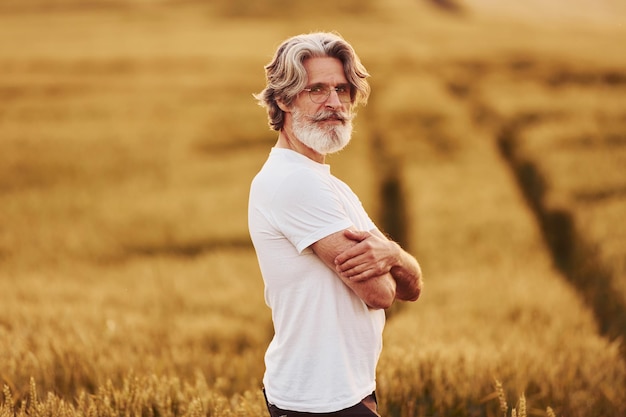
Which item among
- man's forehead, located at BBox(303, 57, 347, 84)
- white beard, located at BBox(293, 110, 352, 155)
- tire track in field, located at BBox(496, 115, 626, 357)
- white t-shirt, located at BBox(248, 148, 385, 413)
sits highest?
man's forehead, located at BBox(303, 57, 347, 84)

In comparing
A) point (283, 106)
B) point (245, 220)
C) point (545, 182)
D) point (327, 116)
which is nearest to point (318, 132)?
point (327, 116)

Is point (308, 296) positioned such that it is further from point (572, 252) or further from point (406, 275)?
point (572, 252)

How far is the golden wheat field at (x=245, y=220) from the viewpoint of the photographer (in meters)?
4.93

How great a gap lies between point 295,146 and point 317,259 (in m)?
0.51

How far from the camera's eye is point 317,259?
8.26ft

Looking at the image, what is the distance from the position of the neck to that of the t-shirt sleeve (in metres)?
0.30

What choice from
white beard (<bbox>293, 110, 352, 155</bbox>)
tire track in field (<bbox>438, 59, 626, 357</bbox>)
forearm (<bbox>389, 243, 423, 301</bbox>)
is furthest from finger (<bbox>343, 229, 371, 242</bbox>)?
tire track in field (<bbox>438, 59, 626, 357</bbox>)

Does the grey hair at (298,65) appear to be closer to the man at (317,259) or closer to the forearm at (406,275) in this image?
the man at (317,259)

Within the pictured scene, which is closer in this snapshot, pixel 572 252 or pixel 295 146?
pixel 295 146

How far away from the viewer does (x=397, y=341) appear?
20.8 ft

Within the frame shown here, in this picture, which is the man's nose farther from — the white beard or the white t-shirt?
the white t-shirt

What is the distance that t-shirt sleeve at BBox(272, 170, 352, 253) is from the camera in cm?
242

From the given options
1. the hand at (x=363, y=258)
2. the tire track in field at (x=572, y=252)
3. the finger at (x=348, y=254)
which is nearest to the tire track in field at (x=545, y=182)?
the tire track in field at (x=572, y=252)

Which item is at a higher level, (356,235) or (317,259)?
(356,235)
